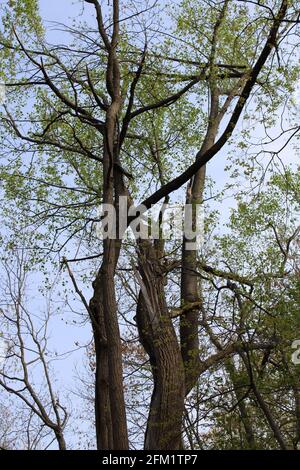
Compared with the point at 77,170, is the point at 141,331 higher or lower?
lower

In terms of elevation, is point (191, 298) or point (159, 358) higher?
point (191, 298)

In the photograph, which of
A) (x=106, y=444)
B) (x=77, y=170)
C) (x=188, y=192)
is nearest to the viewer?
(x=106, y=444)

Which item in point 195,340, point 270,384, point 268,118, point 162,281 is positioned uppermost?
point 268,118

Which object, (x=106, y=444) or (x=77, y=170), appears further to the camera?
(x=77, y=170)

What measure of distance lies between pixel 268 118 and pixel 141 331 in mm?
3751

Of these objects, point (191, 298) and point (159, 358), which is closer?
point (159, 358)

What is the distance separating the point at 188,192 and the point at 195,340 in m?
2.78

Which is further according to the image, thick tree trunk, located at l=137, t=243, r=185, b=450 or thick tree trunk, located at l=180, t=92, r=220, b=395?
thick tree trunk, located at l=180, t=92, r=220, b=395

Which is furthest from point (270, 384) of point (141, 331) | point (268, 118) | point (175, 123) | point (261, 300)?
point (175, 123)

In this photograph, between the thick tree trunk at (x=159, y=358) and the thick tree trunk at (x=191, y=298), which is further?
the thick tree trunk at (x=191, y=298)

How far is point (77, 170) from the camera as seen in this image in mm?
14117

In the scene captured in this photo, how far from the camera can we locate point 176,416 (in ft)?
33.6
